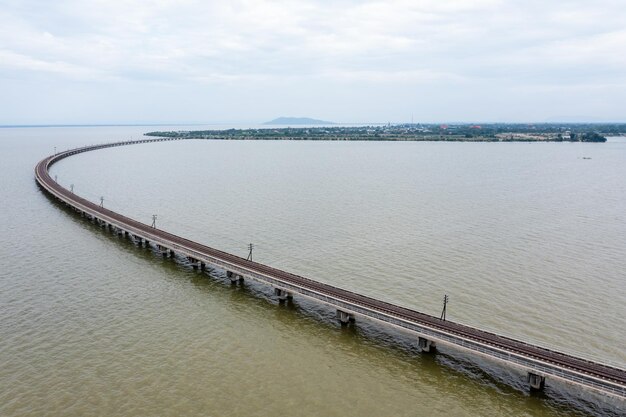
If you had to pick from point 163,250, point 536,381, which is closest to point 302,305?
point 536,381

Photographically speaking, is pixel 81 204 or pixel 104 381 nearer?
pixel 104 381

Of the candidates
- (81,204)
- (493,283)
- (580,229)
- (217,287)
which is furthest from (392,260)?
(81,204)

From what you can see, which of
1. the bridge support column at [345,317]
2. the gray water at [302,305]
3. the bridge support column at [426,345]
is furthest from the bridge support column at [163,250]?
the bridge support column at [426,345]

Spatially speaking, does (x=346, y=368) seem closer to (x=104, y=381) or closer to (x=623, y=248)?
(x=104, y=381)

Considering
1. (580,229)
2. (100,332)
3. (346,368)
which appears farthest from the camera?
(580,229)

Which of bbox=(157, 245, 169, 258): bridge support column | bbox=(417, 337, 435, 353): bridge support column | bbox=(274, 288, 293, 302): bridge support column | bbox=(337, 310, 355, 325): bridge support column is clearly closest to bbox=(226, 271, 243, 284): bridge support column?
bbox=(274, 288, 293, 302): bridge support column

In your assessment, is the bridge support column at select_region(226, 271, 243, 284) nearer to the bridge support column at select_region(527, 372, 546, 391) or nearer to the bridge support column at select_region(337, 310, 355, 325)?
the bridge support column at select_region(337, 310, 355, 325)
